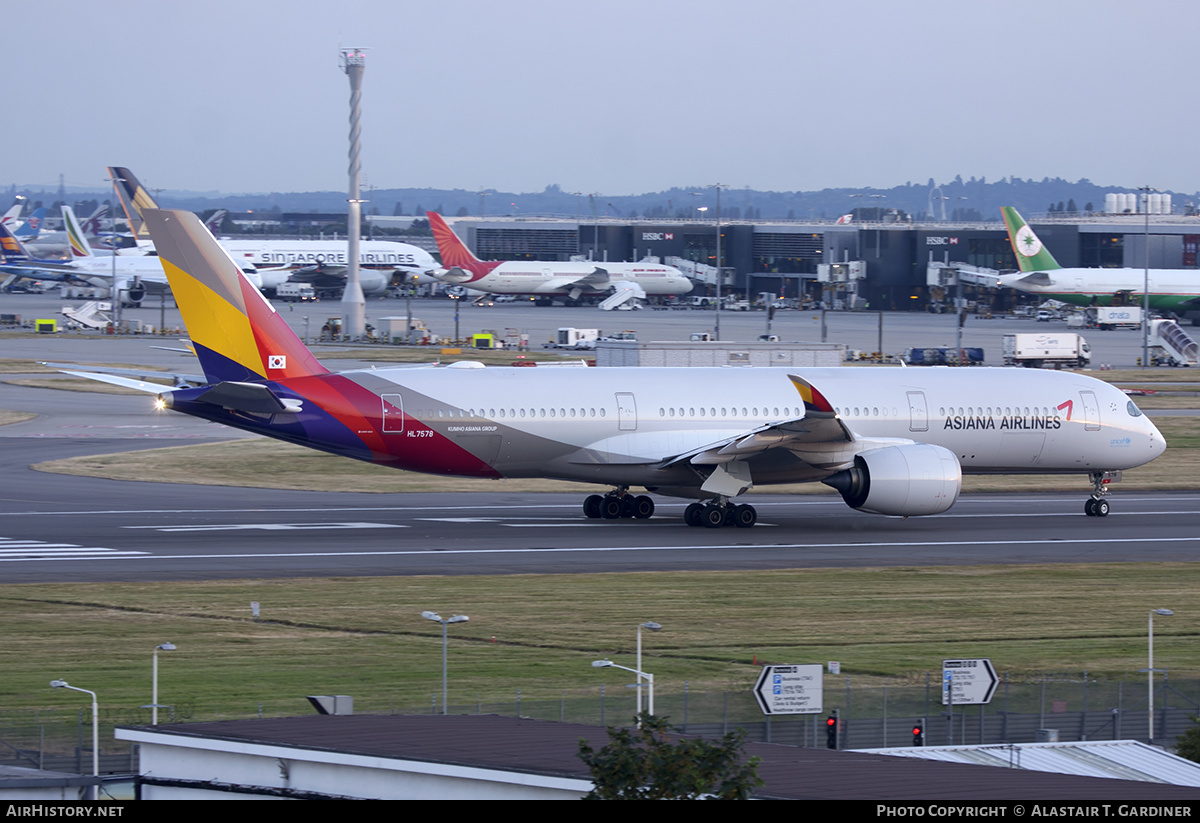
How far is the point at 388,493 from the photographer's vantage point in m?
43.2

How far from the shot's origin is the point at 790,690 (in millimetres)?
17828

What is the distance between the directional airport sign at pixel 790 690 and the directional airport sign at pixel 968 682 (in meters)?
2.00

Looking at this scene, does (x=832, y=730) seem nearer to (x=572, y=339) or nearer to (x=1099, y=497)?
(x=1099, y=497)

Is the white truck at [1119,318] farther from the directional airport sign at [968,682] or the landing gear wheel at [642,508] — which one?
the directional airport sign at [968,682]

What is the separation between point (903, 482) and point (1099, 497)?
916 centimetres

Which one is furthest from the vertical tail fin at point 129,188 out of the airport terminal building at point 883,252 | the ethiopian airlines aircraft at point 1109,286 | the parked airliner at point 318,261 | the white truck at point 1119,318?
the white truck at point 1119,318

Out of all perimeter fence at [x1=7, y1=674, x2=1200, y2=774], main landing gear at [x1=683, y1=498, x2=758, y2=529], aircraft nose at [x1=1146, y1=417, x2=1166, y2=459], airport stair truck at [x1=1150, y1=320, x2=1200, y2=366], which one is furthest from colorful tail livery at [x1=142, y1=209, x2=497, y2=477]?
airport stair truck at [x1=1150, y1=320, x2=1200, y2=366]

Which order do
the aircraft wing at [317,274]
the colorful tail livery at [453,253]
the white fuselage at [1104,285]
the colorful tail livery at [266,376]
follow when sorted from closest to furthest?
the colorful tail livery at [266,376]
the white fuselage at [1104,285]
the colorful tail livery at [453,253]
the aircraft wing at [317,274]

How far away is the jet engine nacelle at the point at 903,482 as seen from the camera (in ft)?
113

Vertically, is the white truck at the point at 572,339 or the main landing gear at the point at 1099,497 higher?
the white truck at the point at 572,339

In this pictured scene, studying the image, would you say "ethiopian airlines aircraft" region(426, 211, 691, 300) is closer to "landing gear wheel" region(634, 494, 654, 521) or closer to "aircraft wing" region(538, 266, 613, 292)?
"aircraft wing" region(538, 266, 613, 292)

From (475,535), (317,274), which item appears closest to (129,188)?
(317,274)

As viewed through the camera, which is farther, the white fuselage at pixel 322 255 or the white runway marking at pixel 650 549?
the white fuselage at pixel 322 255

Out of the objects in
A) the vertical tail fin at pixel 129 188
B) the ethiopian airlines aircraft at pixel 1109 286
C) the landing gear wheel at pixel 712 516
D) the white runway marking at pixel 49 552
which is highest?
the vertical tail fin at pixel 129 188
